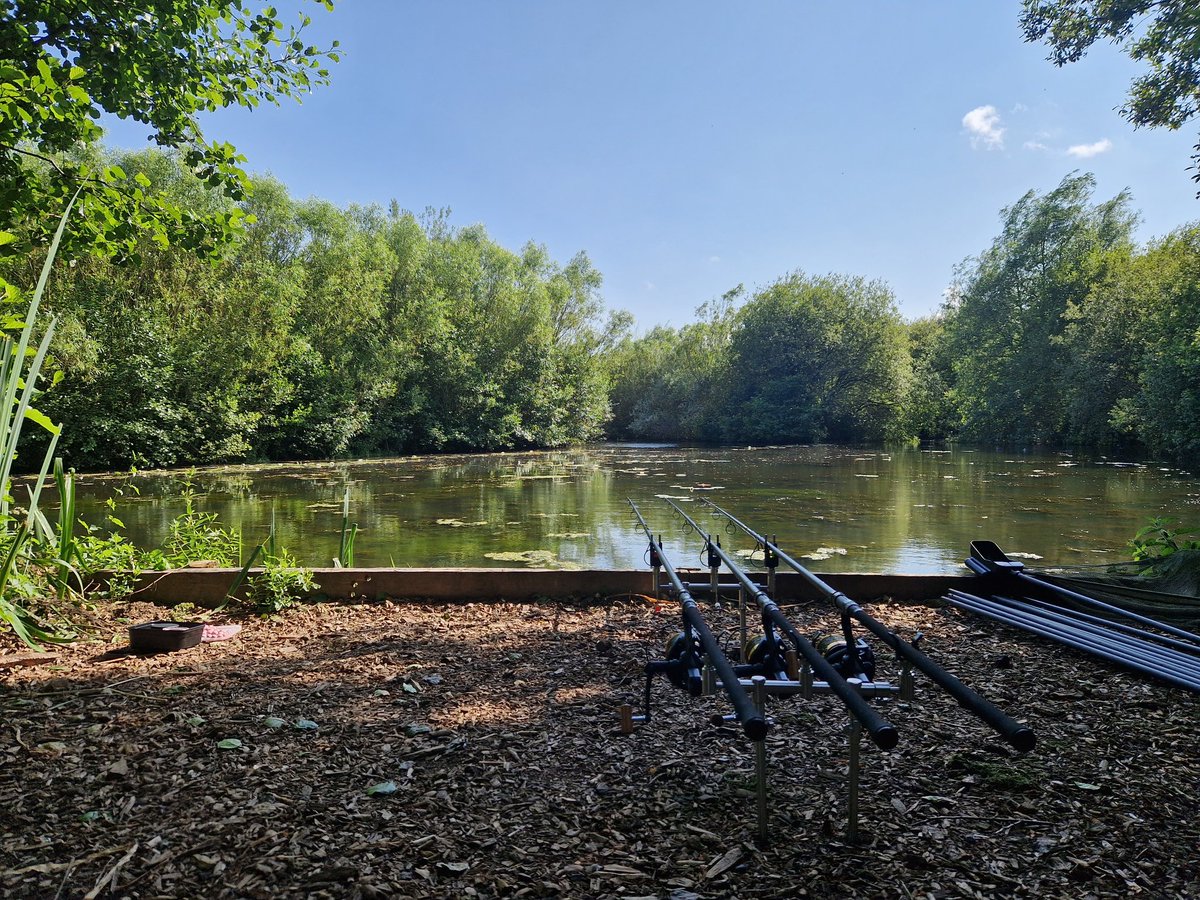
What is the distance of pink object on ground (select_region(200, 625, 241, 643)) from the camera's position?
355 cm

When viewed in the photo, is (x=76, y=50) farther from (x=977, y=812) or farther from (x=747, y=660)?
(x=977, y=812)

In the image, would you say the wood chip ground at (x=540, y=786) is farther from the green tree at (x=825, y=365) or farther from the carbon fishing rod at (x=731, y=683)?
the green tree at (x=825, y=365)

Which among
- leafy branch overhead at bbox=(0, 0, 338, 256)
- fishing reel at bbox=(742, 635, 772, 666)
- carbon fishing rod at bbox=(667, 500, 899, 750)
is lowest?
fishing reel at bbox=(742, 635, 772, 666)

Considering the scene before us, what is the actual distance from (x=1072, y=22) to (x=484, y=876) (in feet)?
30.0

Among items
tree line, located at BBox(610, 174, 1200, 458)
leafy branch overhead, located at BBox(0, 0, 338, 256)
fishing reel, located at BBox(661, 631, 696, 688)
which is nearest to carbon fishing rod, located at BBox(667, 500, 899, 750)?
fishing reel, located at BBox(661, 631, 696, 688)

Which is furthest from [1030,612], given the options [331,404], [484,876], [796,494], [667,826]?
[331,404]

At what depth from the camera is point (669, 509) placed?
445 inches

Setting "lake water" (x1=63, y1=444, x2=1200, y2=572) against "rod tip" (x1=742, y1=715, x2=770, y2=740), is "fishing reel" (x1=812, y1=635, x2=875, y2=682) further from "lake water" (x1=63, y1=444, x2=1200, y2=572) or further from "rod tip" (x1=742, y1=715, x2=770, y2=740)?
"lake water" (x1=63, y1=444, x2=1200, y2=572)

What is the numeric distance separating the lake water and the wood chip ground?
3.95 m

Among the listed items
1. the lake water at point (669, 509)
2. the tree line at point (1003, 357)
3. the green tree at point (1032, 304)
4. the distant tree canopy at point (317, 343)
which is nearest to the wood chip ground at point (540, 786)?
the lake water at point (669, 509)

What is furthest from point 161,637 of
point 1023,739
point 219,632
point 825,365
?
point 825,365

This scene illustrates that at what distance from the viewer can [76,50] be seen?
401 centimetres

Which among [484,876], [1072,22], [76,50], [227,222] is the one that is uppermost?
[1072,22]

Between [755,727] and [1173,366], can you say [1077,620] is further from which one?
[1173,366]
